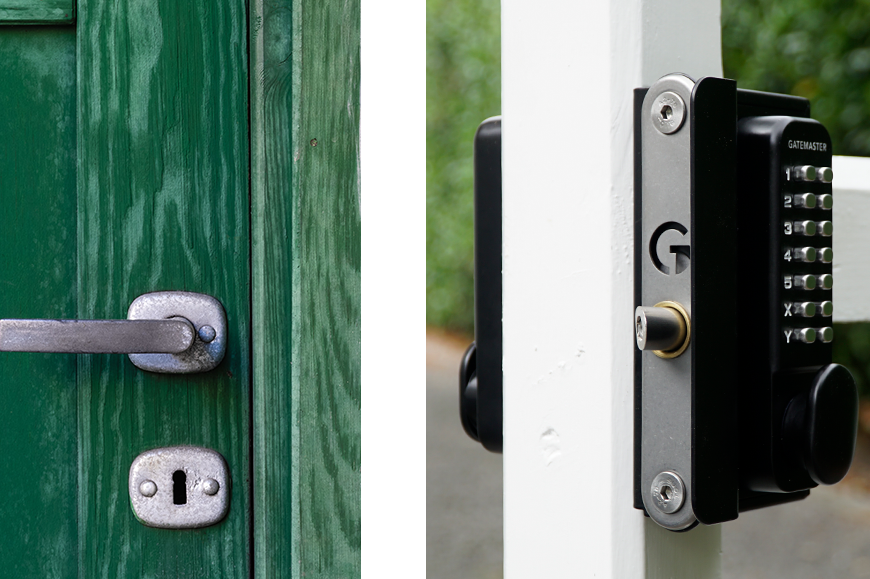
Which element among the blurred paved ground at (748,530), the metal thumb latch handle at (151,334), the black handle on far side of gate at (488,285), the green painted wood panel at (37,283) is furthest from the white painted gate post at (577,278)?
the blurred paved ground at (748,530)

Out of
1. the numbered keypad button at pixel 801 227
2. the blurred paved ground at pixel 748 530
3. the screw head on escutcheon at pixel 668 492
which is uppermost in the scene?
the numbered keypad button at pixel 801 227

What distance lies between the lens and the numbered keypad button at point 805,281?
21.7 inches

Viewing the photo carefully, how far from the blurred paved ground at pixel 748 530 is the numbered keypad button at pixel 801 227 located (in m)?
3.40

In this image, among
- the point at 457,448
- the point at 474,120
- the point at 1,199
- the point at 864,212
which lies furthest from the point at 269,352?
the point at 474,120

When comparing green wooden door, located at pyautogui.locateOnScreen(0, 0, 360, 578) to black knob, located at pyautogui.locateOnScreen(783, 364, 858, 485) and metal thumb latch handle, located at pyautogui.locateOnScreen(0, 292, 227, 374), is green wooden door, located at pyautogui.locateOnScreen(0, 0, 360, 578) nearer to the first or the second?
metal thumb latch handle, located at pyautogui.locateOnScreen(0, 292, 227, 374)

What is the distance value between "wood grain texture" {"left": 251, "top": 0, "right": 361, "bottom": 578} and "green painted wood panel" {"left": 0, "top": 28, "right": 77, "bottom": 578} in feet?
0.70

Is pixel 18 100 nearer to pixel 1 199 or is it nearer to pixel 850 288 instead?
pixel 1 199

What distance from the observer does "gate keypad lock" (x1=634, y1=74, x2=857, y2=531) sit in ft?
1.63

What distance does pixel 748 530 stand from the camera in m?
4.06

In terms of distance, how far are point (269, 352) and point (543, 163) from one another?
1.44 feet

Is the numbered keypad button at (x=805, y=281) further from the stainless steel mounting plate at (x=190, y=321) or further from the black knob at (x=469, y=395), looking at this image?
the stainless steel mounting plate at (x=190, y=321)

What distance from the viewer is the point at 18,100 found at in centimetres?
90

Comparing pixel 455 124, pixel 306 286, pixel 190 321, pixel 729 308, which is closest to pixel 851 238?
pixel 729 308

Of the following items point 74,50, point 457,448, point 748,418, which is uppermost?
point 74,50
